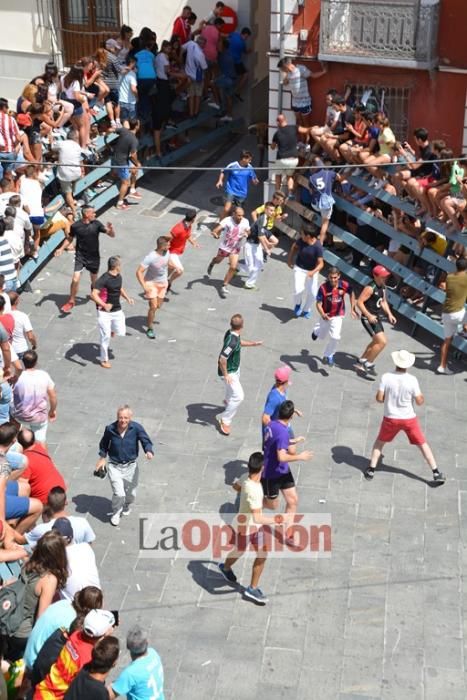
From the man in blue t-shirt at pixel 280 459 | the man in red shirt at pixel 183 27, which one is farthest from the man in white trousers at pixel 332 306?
the man in red shirt at pixel 183 27

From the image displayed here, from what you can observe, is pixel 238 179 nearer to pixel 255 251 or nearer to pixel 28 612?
pixel 255 251

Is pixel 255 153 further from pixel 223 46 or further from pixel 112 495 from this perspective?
pixel 112 495

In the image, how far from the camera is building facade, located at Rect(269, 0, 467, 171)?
19156 mm

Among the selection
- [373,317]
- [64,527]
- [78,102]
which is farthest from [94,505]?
[78,102]

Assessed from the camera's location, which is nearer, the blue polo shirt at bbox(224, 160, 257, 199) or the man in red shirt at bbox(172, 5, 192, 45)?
the blue polo shirt at bbox(224, 160, 257, 199)

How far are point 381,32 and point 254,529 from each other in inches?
419

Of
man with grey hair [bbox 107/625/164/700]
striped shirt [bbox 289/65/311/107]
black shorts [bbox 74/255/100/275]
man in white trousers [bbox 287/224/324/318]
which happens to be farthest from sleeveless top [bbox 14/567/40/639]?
striped shirt [bbox 289/65/311/107]

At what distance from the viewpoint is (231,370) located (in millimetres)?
14711

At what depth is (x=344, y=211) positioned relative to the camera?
19.7 meters

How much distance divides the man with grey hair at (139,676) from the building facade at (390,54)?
1260 cm

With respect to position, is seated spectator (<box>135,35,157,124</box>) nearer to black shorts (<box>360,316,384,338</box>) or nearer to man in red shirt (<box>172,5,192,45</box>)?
man in red shirt (<box>172,5,192,45</box>)

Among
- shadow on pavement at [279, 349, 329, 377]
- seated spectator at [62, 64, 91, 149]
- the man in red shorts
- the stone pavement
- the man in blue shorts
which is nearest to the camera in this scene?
the stone pavement

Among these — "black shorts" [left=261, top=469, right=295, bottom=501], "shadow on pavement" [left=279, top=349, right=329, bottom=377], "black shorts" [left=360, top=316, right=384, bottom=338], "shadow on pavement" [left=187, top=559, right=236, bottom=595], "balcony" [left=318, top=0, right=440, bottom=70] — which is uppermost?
"balcony" [left=318, top=0, right=440, bottom=70]

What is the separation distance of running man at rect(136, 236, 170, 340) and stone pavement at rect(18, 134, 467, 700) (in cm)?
62
